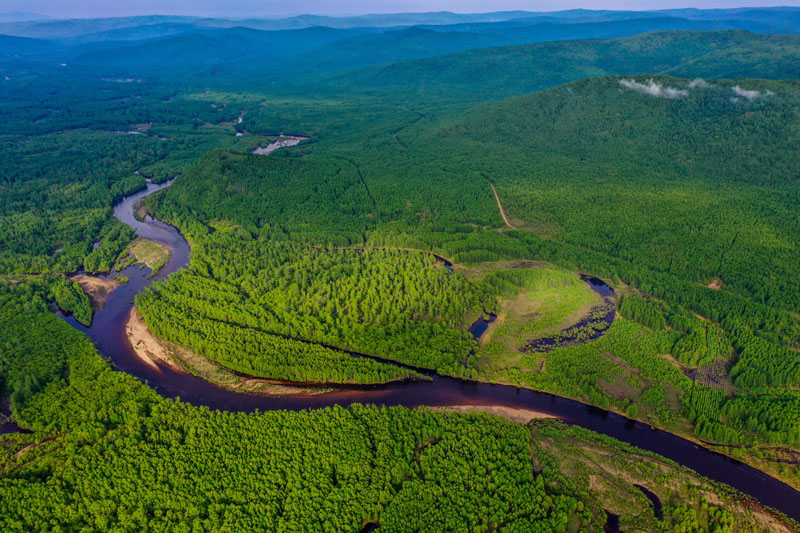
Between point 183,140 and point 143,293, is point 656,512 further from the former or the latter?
point 183,140

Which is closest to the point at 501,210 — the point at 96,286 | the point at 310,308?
the point at 310,308

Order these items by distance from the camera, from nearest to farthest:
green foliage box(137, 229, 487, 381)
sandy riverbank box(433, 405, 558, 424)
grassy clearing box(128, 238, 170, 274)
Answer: sandy riverbank box(433, 405, 558, 424) → green foliage box(137, 229, 487, 381) → grassy clearing box(128, 238, 170, 274)

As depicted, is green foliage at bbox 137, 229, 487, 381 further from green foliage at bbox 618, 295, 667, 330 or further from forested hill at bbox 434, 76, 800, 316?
forested hill at bbox 434, 76, 800, 316

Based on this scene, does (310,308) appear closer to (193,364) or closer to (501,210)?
(193,364)

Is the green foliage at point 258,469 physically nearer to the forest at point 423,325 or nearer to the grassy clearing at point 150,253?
the forest at point 423,325

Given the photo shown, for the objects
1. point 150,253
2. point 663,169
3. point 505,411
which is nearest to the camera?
point 505,411

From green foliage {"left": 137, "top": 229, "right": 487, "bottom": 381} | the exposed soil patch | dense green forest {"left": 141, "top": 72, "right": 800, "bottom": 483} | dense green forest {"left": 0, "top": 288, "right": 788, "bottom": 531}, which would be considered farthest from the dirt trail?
the exposed soil patch

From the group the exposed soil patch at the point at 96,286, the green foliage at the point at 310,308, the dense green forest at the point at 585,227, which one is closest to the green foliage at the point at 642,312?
the dense green forest at the point at 585,227
